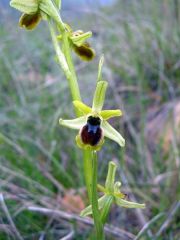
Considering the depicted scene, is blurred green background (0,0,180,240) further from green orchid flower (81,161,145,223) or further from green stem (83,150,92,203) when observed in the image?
green stem (83,150,92,203)

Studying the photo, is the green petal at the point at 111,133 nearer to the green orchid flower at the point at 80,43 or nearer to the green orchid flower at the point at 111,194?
the green orchid flower at the point at 111,194

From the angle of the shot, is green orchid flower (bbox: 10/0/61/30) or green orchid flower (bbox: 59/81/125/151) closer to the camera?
green orchid flower (bbox: 59/81/125/151)

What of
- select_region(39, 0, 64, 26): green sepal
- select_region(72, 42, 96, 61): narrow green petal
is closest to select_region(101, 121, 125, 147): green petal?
select_region(72, 42, 96, 61): narrow green petal

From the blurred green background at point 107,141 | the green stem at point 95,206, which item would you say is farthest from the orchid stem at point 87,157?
the blurred green background at point 107,141

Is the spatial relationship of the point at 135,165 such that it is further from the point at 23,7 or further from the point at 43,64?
the point at 43,64

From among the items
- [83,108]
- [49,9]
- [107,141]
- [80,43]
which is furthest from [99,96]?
[107,141]
